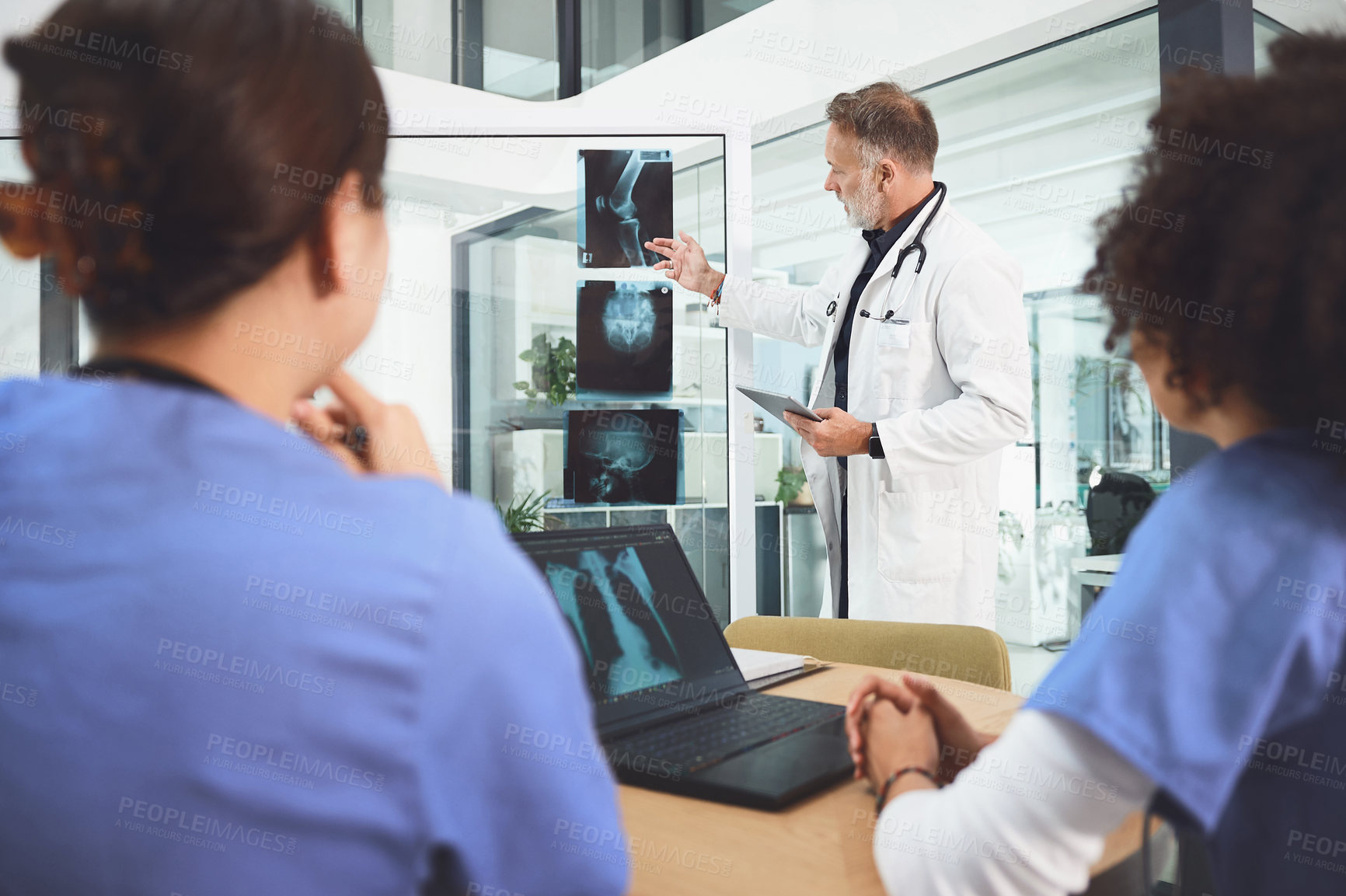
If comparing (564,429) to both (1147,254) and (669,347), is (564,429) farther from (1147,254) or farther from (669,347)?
(1147,254)

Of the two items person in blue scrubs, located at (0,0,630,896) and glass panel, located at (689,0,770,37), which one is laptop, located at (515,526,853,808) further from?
glass panel, located at (689,0,770,37)

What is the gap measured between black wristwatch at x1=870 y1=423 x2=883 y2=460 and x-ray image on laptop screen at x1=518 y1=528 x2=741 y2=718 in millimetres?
1139

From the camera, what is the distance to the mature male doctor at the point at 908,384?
2348 mm

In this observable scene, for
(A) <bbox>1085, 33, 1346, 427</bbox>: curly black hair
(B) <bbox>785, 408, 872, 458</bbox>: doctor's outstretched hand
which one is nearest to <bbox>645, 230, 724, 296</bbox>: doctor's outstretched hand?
(B) <bbox>785, 408, 872, 458</bbox>: doctor's outstretched hand

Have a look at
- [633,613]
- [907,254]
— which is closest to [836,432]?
[907,254]

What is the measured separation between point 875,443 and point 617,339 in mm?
860

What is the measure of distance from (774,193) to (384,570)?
398 cm

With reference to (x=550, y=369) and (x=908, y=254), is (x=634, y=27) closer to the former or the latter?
(x=550, y=369)

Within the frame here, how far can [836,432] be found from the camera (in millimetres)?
2354

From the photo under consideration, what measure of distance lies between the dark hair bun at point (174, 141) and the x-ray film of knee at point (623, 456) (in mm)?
2252

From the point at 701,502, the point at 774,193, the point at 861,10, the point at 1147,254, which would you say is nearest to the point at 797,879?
the point at 1147,254

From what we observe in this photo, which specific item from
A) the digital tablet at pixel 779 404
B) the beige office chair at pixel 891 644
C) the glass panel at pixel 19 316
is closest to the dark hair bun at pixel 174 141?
the beige office chair at pixel 891 644

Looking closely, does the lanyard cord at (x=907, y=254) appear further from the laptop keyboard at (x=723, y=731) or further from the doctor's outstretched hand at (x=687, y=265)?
the laptop keyboard at (x=723, y=731)

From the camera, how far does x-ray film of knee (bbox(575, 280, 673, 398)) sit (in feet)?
9.22
